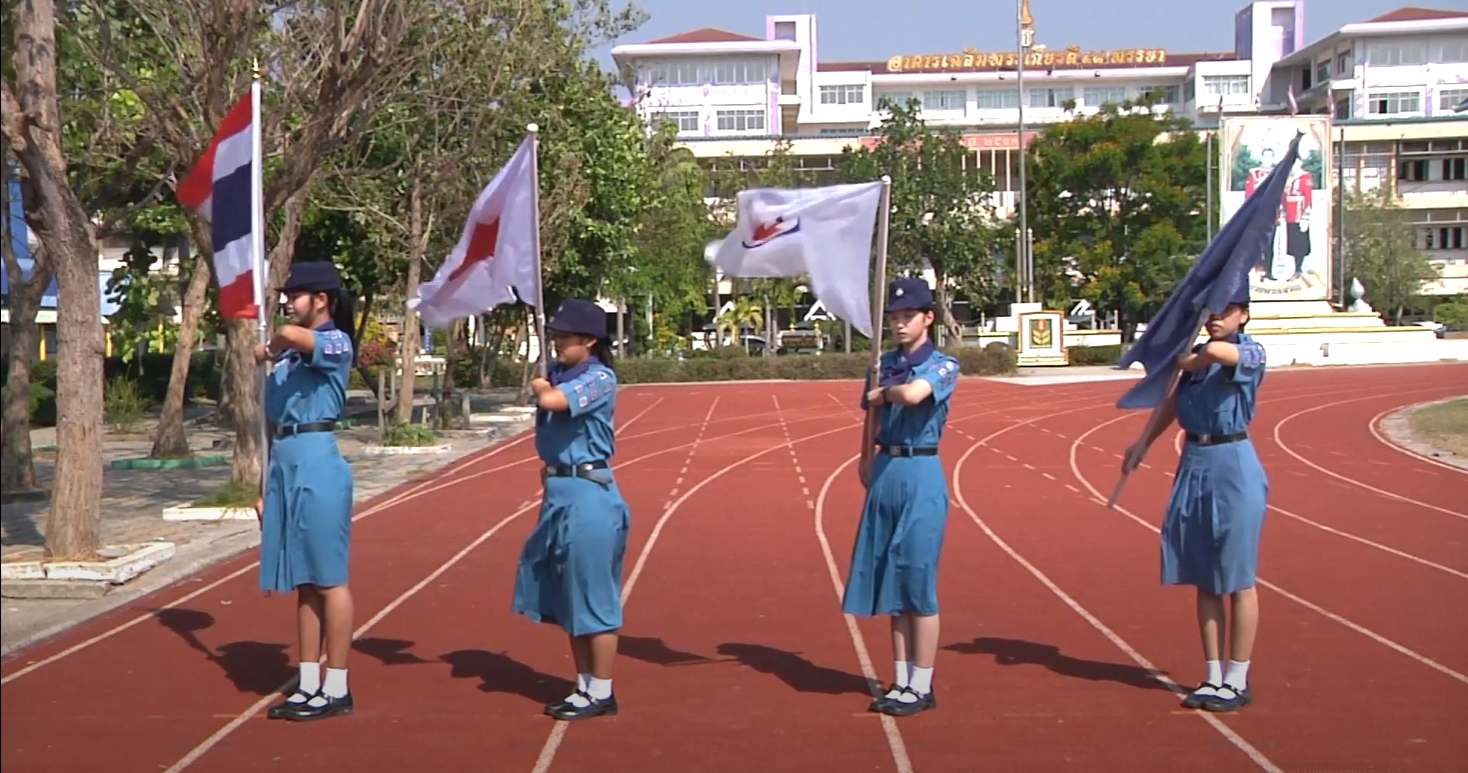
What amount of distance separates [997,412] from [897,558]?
23786 millimetres

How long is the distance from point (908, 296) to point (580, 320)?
4.55 feet

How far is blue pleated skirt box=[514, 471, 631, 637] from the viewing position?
20.6 feet

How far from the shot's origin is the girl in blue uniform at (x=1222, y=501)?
6.55 m

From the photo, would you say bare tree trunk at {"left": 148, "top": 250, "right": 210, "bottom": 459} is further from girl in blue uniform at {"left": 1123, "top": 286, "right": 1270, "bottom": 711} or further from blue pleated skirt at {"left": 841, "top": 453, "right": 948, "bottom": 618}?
girl in blue uniform at {"left": 1123, "top": 286, "right": 1270, "bottom": 711}

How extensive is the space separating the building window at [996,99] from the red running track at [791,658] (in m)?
77.1

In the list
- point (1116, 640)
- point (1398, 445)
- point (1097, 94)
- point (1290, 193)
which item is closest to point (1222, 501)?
point (1116, 640)

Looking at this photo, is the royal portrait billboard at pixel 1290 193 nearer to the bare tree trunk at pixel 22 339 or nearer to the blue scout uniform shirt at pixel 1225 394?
the bare tree trunk at pixel 22 339

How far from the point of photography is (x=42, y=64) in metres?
9.77

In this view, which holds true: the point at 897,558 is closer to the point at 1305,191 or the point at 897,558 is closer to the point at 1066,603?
the point at 1066,603

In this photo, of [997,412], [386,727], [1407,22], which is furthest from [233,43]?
[1407,22]

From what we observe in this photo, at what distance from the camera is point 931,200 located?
5203cm

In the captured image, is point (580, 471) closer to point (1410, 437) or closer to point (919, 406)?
point (919, 406)

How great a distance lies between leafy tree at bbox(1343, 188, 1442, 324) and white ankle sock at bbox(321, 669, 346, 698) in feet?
203

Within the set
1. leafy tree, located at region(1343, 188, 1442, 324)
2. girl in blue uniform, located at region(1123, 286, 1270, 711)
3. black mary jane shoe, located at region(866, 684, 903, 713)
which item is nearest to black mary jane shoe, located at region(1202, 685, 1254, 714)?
girl in blue uniform, located at region(1123, 286, 1270, 711)
